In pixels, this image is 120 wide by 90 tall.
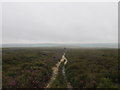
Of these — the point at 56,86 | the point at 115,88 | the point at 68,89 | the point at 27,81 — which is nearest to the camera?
the point at 115,88

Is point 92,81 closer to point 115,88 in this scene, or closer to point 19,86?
point 115,88

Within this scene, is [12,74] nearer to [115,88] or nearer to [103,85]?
[103,85]

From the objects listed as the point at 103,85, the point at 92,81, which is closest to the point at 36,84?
the point at 92,81

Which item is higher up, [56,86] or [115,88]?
[115,88]

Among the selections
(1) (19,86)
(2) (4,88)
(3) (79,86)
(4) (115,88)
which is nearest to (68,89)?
(3) (79,86)

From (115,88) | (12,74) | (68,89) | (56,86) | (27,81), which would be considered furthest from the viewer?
(12,74)

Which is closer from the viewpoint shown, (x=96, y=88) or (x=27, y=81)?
(x=96, y=88)

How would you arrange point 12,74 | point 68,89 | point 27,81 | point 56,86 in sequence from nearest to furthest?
point 68,89, point 56,86, point 27,81, point 12,74

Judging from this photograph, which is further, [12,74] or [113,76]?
[12,74]

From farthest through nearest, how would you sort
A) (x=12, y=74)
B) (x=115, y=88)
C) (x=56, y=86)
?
(x=12, y=74) < (x=56, y=86) < (x=115, y=88)
